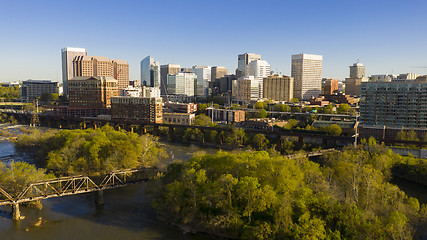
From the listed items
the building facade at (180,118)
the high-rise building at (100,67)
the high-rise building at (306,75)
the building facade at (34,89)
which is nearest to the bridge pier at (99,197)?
the building facade at (180,118)

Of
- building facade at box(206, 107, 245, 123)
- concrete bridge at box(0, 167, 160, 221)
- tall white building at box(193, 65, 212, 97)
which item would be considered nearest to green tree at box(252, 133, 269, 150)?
concrete bridge at box(0, 167, 160, 221)

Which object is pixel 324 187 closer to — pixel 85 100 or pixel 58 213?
pixel 58 213

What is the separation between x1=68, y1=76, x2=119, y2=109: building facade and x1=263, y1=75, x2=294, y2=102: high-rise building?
6062 cm

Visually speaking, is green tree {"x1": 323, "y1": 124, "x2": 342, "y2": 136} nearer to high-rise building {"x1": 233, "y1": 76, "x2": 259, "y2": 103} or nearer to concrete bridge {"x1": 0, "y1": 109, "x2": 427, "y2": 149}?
concrete bridge {"x1": 0, "y1": 109, "x2": 427, "y2": 149}

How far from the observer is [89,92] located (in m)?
89.9

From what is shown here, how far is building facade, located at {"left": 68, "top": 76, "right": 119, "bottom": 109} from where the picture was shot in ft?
294

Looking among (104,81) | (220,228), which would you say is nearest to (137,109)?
(104,81)

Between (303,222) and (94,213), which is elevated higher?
(303,222)

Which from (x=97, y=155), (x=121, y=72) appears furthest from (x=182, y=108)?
(x=121, y=72)

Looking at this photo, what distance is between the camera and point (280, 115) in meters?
91.9

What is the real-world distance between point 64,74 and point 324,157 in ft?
563

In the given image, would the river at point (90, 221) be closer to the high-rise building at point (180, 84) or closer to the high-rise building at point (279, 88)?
the high-rise building at point (279, 88)

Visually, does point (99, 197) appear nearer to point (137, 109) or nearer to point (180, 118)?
point (137, 109)

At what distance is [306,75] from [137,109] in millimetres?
91785
